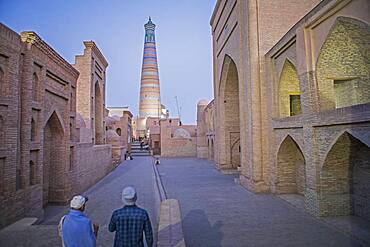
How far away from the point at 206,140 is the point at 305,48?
744 inches

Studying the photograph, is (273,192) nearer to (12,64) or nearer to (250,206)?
(250,206)

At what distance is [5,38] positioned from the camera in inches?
237

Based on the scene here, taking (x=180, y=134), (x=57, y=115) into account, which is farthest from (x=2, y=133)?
(x=180, y=134)

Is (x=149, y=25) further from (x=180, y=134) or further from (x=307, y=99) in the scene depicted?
(x=307, y=99)

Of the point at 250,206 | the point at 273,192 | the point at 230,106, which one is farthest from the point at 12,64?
the point at 230,106

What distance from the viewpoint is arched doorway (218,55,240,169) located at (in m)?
16.1

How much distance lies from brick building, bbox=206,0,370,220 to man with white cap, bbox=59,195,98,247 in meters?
4.84

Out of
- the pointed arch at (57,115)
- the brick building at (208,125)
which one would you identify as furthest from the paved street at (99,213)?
the brick building at (208,125)

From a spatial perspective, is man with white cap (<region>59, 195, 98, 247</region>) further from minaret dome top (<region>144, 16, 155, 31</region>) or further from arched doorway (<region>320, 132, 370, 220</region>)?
minaret dome top (<region>144, 16, 155, 31</region>)

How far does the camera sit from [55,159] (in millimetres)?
9617

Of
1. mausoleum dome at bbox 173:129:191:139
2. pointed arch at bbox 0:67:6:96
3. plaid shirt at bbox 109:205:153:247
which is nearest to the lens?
plaid shirt at bbox 109:205:153:247

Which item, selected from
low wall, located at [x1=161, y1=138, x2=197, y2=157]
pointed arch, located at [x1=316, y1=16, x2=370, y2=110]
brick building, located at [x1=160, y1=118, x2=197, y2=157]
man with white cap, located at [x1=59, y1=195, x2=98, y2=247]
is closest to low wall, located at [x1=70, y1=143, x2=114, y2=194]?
man with white cap, located at [x1=59, y1=195, x2=98, y2=247]

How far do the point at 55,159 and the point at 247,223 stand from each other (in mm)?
6658

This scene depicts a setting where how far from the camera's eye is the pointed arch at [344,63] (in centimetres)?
647
